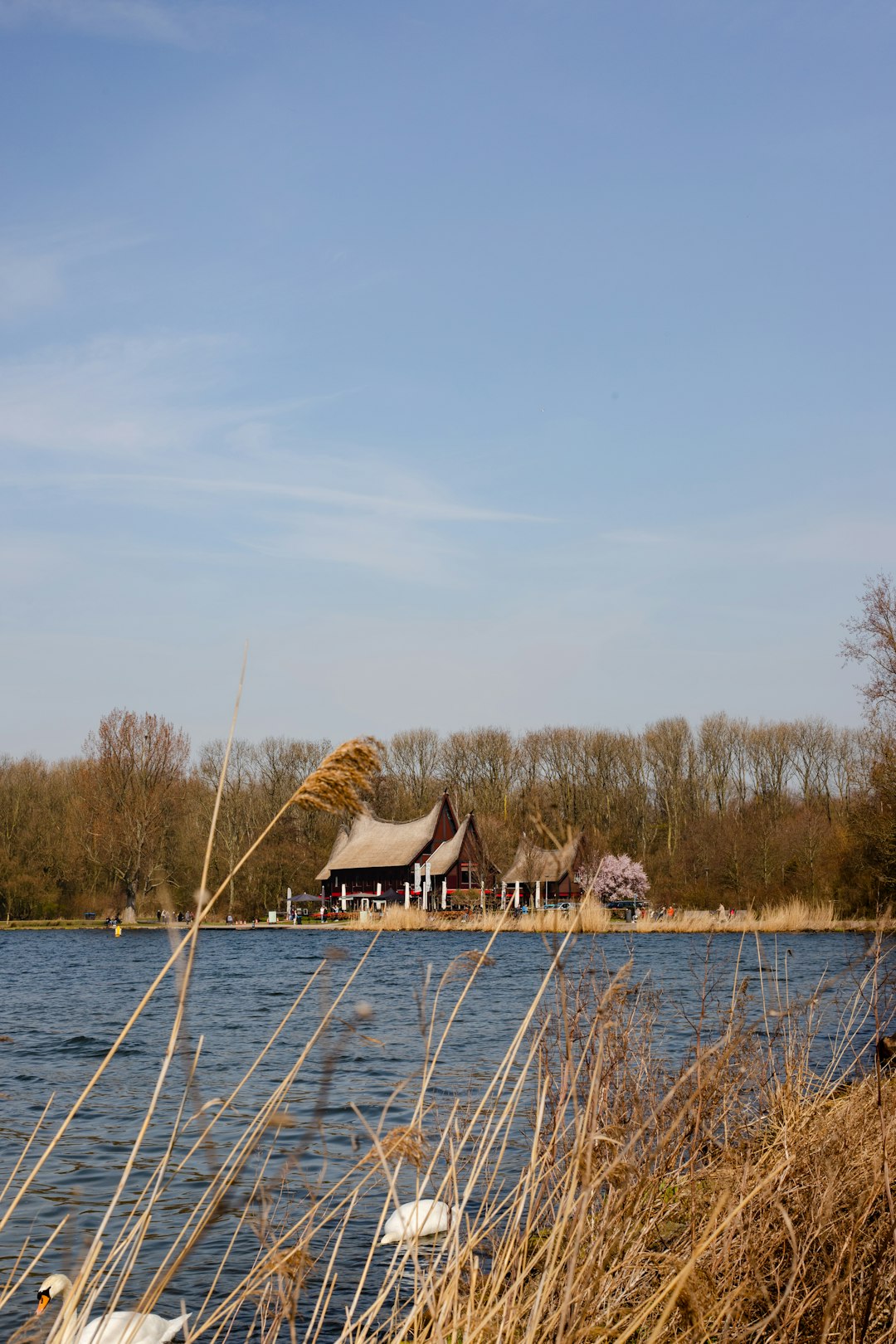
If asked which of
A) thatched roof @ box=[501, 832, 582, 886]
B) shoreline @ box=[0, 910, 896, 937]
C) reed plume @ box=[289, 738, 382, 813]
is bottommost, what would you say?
shoreline @ box=[0, 910, 896, 937]

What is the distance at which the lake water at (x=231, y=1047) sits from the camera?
243 inches

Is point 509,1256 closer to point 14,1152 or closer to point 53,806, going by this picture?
point 14,1152

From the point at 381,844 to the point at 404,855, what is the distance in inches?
82.2

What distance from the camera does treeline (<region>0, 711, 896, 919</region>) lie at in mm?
44000

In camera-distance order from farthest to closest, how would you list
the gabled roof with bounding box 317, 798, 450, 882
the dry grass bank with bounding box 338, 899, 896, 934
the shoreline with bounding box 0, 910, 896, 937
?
the gabled roof with bounding box 317, 798, 450, 882
the shoreline with bounding box 0, 910, 896, 937
the dry grass bank with bounding box 338, 899, 896, 934

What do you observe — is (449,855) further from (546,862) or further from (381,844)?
(546,862)

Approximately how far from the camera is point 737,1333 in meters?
2.58

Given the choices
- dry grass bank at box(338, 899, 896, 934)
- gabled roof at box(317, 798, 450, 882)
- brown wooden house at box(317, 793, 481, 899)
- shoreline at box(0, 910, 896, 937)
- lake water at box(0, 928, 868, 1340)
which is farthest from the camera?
gabled roof at box(317, 798, 450, 882)

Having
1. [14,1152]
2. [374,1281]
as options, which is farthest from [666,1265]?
[14,1152]

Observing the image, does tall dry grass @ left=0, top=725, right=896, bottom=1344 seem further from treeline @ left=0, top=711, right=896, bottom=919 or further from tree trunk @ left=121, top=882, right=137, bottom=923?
tree trunk @ left=121, top=882, right=137, bottom=923

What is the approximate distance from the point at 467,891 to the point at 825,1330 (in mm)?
53016

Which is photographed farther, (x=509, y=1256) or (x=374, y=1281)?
(x=374, y=1281)

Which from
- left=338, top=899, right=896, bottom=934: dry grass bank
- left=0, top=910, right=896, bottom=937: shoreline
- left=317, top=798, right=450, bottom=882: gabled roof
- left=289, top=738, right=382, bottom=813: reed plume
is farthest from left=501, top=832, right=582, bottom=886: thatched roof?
left=317, top=798, right=450, bottom=882: gabled roof

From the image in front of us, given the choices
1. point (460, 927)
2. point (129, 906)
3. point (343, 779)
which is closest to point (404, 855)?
point (129, 906)
